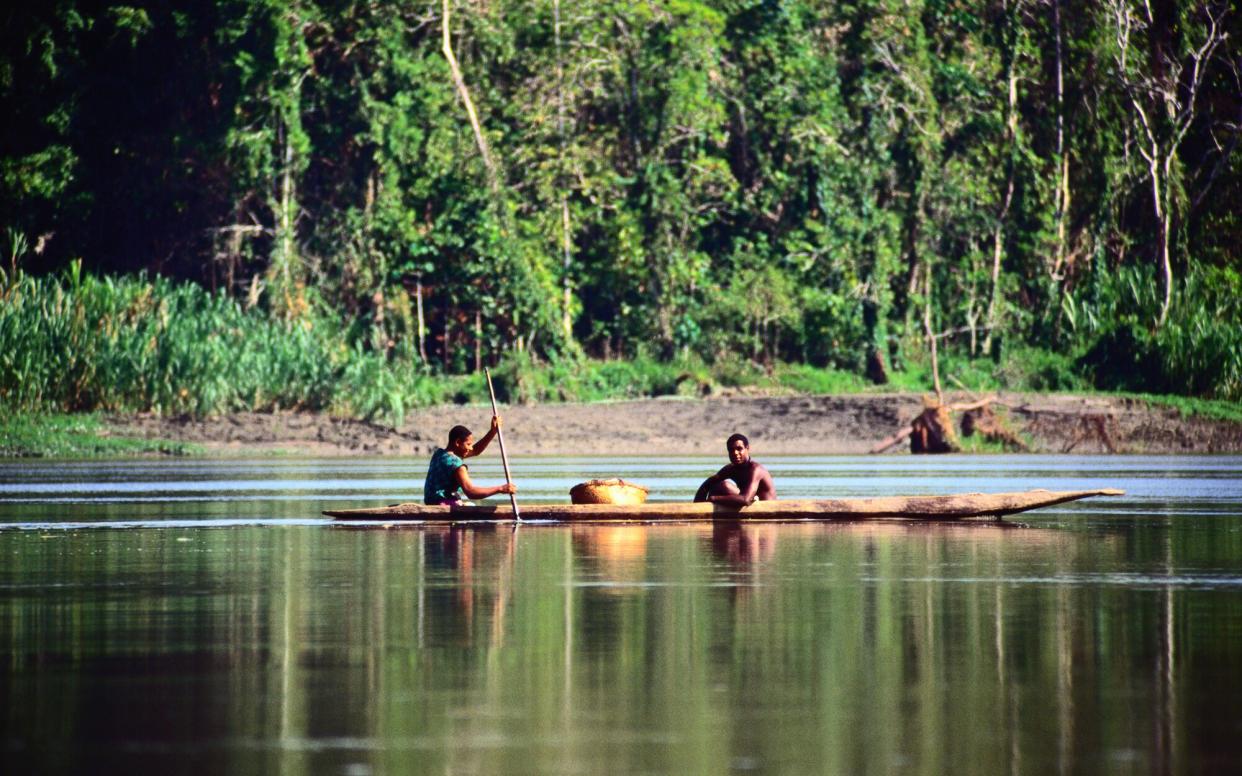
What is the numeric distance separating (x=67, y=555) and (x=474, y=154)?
3014 centimetres


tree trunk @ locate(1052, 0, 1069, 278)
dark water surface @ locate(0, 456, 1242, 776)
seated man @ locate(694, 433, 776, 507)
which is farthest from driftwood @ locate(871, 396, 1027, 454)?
seated man @ locate(694, 433, 776, 507)

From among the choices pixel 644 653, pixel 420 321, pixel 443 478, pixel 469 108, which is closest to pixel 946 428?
pixel 420 321

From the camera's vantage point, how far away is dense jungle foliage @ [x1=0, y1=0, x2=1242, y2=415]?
4444 cm

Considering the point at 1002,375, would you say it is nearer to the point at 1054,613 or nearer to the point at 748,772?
the point at 1054,613

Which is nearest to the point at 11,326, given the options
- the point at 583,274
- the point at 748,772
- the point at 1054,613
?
the point at 583,274

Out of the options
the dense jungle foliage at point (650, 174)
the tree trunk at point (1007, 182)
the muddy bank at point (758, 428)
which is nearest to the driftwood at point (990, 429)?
the muddy bank at point (758, 428)

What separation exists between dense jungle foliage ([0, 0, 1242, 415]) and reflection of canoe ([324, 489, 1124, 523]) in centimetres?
2429

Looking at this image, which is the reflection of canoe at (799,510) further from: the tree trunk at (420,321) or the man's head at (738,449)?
the tree trunk at (420,321)

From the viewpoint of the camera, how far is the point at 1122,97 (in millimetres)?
46281

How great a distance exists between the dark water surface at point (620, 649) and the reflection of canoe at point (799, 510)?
22 cm

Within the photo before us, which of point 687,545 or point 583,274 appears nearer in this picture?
point 687,545

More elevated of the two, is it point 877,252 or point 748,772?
point 877,252

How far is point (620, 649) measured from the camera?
10.2 metres

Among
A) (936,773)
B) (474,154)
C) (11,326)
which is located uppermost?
(474,154)
